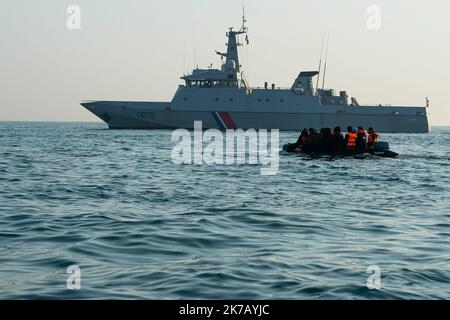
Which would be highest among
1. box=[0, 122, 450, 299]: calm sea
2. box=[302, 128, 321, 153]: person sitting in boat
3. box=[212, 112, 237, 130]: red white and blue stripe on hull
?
box=[212, 112, 237, 130]: red white and blue stripe on hull

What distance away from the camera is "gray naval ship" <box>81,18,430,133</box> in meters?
69.2

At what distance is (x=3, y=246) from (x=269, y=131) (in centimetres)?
6224

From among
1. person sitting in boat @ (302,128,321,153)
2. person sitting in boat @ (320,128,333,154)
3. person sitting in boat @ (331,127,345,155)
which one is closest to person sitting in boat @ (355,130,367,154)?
person sitting in boat @ (331,127,345,155)

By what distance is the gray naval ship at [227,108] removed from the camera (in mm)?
69188

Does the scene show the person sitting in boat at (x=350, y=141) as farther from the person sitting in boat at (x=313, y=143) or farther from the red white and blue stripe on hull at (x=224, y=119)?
the red white and blue stripe on hull at (x=224, y=119)

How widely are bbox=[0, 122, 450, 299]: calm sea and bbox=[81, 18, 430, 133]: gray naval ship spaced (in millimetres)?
49863

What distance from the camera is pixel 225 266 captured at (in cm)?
777

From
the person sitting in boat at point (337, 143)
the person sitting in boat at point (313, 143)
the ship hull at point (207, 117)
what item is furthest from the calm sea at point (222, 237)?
the ship hull at point (207, 117)

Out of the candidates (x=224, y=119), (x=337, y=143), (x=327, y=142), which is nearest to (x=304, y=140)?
(x=327, y=142)

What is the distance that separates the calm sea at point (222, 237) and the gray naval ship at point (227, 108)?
164 feet

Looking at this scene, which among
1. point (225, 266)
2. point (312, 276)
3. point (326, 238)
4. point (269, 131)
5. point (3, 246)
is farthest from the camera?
point (269, 131)

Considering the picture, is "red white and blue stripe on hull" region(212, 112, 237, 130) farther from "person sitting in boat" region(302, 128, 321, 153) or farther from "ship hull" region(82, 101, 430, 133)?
"person sitting in boat" region(302, 128, 321, 153)
